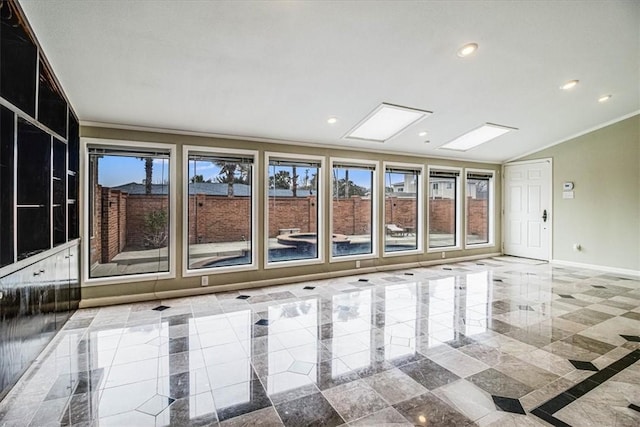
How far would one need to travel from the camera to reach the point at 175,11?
7.23 feet

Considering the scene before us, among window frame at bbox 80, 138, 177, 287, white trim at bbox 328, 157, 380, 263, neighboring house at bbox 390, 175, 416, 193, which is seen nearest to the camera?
window frame at bbox 80, 138, 177, 287

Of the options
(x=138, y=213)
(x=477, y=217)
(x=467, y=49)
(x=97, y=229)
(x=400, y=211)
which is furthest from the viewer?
(x=477, y=217)

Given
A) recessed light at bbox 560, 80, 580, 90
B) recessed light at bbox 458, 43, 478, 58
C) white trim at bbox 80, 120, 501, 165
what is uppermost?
recessed light at bbox 560, 80, 580, 90

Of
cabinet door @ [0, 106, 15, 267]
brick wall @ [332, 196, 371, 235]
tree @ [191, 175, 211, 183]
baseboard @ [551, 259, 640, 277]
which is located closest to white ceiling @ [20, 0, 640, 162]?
tree @ [191, 175, 211, 183]

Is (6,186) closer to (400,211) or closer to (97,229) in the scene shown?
(97,229)

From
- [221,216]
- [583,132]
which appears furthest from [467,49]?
[583,132]

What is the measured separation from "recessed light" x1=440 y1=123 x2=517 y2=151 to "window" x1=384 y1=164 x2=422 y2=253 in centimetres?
83

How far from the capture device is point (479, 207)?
289 inches

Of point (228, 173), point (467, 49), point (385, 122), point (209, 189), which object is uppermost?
point (467, 49)

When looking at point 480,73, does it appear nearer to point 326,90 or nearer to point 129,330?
point 326,90

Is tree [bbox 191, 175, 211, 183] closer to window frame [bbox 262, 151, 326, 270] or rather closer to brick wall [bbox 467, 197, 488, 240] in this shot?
window frame [bbox 262, 151, 326, 270]

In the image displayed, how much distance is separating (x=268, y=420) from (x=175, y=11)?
2845mm

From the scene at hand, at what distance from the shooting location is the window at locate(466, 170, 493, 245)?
7098mm

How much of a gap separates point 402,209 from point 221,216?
3.65m
